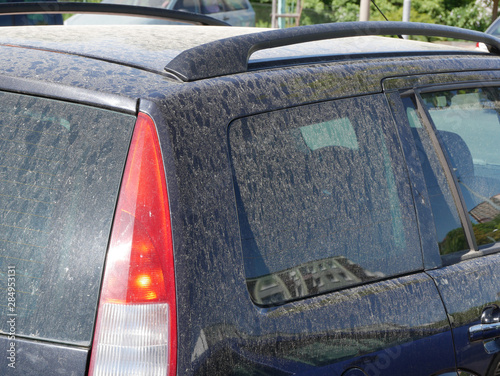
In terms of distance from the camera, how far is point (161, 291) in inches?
55.0

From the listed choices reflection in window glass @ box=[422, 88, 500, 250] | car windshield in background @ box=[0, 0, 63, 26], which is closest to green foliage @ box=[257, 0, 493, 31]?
car windshield in background @ box=[0, 0, 63, 26]

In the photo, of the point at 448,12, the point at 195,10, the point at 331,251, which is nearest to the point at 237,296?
the point at 331,251

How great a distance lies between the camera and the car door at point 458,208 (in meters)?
1.93

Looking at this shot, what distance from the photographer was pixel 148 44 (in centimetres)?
189

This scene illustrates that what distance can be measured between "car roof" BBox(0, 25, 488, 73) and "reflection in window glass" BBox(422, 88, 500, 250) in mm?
239

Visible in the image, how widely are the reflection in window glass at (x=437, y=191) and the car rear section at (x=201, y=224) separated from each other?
13 centimetres

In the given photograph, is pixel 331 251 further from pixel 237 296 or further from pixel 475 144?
pixel 475 144

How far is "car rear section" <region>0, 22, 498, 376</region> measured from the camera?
140 centimetres

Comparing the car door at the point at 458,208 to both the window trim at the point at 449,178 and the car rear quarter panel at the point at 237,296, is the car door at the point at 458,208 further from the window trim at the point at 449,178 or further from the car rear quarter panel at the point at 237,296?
the car rear quarter panel at the point at 237,296

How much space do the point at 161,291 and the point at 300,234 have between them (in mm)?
424

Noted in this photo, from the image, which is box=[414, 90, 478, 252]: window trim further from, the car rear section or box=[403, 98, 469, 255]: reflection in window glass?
the car rear section

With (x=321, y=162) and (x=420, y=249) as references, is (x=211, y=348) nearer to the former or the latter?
(x=321, y=162)

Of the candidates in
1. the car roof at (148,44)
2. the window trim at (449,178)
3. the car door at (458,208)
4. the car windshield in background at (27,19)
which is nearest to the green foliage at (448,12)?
the car windshield in background at (27,19)

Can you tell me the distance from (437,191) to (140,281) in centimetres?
104
